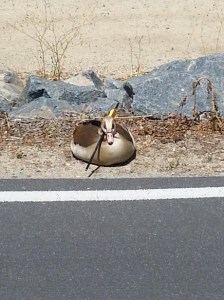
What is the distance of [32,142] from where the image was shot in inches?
228

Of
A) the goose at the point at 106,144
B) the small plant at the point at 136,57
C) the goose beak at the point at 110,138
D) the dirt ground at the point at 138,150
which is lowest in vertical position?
the small plant at the point at 136,57

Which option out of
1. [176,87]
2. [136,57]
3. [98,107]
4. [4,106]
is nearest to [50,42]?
[136,57]

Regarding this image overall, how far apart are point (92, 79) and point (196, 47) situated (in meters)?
2.12

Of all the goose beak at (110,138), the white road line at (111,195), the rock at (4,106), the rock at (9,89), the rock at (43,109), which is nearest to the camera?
the white road line at (111,195)

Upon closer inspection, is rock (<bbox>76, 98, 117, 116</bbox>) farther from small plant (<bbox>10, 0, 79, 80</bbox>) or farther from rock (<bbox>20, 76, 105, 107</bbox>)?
small plant (<bbox>10, 0, 79, 80</bbox>)

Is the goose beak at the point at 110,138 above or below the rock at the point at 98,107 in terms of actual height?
above

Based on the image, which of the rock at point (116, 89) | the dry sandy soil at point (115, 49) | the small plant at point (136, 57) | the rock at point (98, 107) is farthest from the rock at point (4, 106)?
the small plant at point (136, 57)

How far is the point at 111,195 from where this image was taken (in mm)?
4898

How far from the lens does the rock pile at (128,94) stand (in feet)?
20.5

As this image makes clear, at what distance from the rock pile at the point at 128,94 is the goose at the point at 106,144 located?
759 mm

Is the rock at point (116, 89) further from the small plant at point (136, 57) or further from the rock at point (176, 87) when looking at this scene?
the small plant at point (136, 57)

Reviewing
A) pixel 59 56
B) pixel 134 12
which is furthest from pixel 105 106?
pixel 134 12

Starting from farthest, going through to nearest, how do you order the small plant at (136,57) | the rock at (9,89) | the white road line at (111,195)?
the small plant at (136,57)
the rock at (9,89)
the white road line at (111,195)

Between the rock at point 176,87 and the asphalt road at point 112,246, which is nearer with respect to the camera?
the asphalt road at point 112,246
